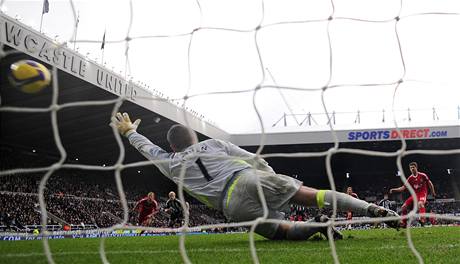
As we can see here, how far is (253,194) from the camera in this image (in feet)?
15.4

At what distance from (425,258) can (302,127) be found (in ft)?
86.7

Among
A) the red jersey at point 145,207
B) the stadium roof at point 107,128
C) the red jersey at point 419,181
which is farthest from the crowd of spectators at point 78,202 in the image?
the red jersey at point 419,181

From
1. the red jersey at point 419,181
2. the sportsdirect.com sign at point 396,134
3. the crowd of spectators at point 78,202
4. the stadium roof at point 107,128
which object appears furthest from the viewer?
the sportsdirect.com sign at point 396,134

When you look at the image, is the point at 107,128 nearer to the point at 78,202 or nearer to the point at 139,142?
the point at 78,202

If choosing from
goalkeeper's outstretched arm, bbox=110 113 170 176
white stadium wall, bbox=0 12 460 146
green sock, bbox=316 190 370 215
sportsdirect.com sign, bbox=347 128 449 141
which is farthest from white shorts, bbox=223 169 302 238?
sportsdirect.com sign, bbox=347 128 449 141

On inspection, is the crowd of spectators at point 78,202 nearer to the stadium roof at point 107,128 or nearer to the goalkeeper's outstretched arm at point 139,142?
the stadium roof at point 107,128

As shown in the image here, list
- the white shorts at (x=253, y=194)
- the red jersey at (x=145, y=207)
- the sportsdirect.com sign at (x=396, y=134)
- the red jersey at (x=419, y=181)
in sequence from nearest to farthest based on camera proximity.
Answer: the white shorts at (x=253, y=194), the red jersey at (x=419, y=181), the red jersey at (x=145, y=207), the sportsdirect.com sign at (x=396, y=134)

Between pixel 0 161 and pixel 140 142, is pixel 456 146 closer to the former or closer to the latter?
pixel 0 161

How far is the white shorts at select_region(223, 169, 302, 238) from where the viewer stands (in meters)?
4.66

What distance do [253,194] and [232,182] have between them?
232 millimetres

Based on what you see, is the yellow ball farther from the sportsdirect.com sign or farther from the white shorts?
the sportsdirect.com sign

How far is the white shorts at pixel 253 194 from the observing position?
4660 mm

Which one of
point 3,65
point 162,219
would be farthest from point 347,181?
point 3,65

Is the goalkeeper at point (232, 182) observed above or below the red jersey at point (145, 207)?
above
